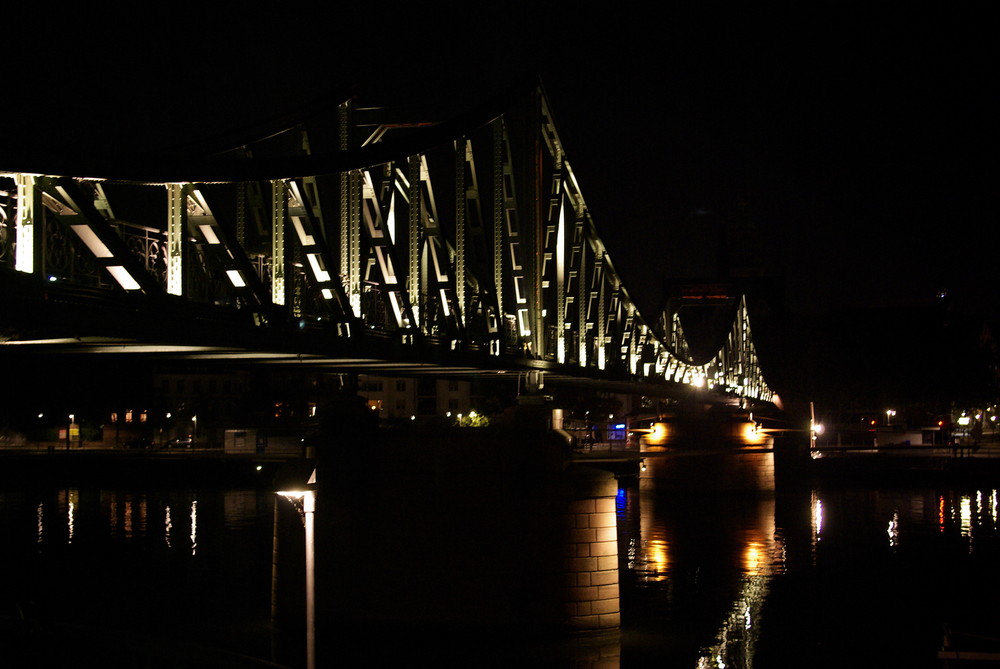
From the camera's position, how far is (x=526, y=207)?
1367 inches

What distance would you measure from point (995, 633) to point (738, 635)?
7100 millimetres

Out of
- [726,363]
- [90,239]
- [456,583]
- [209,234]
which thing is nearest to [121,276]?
[90,239]

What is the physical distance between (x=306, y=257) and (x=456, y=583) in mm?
7318

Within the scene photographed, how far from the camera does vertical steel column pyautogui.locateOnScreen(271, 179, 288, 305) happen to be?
1927 cm

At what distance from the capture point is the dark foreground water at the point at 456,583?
75.6ft

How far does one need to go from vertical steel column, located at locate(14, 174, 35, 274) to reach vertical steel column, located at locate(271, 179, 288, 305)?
5.52 meters

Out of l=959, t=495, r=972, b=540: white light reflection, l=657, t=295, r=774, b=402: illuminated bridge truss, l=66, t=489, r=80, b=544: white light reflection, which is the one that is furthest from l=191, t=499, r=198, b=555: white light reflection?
l=959, t=495, r=972, b=540: white light reflection

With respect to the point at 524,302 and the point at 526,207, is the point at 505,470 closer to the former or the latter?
the point at 524,302

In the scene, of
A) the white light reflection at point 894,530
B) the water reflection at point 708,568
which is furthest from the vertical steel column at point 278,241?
the white light reflection at point 894,530

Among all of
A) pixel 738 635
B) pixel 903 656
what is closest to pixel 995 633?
pixel 903 656

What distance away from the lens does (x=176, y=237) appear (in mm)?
16516

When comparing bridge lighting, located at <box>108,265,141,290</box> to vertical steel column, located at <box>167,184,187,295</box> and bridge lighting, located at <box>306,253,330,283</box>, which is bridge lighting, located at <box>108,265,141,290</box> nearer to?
vertical steel column, located at <box>167,184,187,295</box>

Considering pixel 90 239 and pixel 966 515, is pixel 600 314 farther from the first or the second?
pixel 966 515

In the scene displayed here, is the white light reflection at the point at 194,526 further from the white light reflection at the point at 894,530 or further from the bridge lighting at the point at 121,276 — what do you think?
the bridge lighting at the point at 121,276
